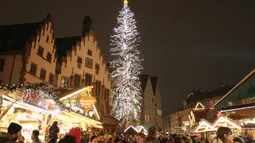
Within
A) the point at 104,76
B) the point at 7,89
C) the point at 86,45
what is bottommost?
the point at 7,89

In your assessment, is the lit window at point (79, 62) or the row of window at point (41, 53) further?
the lit window at point (79, 62)

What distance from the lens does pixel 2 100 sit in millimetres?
8719

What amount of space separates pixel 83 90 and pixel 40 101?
6862 millimetres

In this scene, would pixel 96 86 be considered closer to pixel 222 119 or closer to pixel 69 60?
pixel 69 60

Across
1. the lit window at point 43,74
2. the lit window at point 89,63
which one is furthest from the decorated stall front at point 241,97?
the lit window at point 89,63

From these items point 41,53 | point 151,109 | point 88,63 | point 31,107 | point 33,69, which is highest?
point 88,63

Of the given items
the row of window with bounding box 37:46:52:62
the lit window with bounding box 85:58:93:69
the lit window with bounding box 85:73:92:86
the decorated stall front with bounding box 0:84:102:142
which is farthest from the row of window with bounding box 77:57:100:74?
the decorated stall front with bounding box 0:84:102:142

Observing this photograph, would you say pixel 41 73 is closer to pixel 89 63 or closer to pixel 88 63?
pixel 88 63

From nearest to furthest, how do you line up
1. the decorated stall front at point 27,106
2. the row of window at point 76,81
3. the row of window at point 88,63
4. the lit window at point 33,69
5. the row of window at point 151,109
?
the decorated stall front at point 27,106 < the lit window at point 33,69 < the row of window at point 76,81 < the row of window at point 88,63 < the row of window at point 151,109

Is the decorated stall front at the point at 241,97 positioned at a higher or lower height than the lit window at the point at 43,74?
lower

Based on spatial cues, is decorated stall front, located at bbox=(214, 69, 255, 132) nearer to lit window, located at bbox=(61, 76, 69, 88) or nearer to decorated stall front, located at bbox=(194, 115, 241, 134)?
decorated stall front, located at bbox=(194, 115, 241, 134)

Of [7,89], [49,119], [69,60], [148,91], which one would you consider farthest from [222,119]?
[148,91]

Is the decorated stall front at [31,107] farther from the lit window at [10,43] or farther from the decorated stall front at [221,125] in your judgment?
the lit window at [10,43]

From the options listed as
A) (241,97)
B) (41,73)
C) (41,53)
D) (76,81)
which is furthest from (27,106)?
(76,81)
